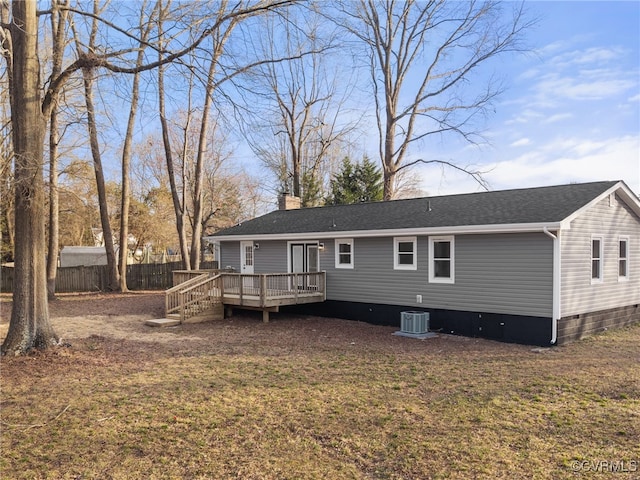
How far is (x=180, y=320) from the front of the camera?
13.3m

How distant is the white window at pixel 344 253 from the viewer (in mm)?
14227

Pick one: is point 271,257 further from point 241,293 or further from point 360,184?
point 360,184

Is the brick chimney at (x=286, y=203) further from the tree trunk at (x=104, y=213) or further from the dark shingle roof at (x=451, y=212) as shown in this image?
the tree trunk at (x=104, y=213)

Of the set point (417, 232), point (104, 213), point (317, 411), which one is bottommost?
point (317, 411)

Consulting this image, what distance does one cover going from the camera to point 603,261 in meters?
12.0

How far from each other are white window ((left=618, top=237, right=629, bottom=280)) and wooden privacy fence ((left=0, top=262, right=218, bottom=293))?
2084cm

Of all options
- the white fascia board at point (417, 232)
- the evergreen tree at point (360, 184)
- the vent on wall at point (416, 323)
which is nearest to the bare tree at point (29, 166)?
the white fascia board at point (417, 232)

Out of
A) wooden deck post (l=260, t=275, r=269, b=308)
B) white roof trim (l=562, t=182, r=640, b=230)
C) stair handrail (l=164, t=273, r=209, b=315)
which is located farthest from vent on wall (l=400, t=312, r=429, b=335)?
stair handrail (l=164, t=273, r=209, b=315)

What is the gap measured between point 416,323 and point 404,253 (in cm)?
213

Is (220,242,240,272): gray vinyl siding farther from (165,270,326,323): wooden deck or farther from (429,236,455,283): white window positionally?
(429,236,455,283): white window

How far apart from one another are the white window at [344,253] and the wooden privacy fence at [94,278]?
541 inches

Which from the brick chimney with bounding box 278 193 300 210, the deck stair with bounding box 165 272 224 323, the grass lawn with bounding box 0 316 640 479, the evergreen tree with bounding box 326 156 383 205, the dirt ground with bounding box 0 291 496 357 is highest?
the evergreen tree with bounding box 326 156 383 205

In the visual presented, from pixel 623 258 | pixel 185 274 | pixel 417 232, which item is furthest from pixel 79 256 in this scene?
pixel 623 258

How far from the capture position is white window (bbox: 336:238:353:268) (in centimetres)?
1423
